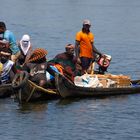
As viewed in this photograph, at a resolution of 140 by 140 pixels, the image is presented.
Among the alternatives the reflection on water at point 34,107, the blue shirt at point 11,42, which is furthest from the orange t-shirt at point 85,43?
the reflection on water at point 34,107

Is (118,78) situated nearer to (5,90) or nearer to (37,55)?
(37,55)

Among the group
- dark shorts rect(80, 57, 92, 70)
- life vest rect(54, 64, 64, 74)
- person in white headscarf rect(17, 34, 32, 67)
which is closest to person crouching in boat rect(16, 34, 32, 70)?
person in white headscarf rect(17, 34, 32, 67)

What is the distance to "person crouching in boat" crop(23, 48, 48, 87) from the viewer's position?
66.2 ft

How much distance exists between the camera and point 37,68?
66.3 feet

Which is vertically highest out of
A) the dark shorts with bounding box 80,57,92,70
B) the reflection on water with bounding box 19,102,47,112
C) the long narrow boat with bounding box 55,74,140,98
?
the dark shorts with bounding box 80,57,92,70

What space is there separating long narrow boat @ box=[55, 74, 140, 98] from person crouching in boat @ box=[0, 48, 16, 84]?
1176mm

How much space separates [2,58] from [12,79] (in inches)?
25.1

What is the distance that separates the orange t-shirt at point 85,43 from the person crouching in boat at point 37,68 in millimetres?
2177

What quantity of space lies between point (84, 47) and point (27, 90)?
307 cm

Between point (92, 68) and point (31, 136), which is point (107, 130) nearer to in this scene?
point (31, 136)

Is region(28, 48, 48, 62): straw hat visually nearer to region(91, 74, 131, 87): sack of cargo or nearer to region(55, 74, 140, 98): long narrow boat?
region(55, 74, 140, 98): long narrow boat

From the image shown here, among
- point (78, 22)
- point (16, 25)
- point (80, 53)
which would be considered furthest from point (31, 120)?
point (78, 22)

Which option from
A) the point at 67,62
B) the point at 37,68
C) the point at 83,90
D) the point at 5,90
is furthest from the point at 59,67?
the point at 5,90

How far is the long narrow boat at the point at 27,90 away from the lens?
19.6 metres
